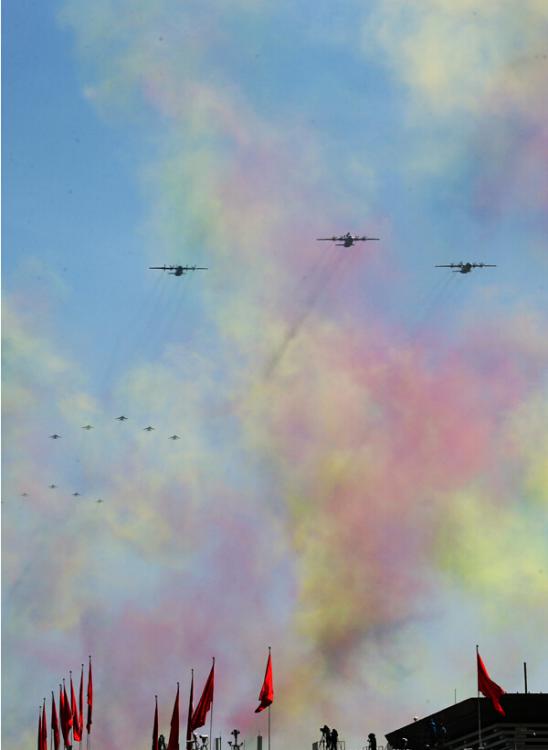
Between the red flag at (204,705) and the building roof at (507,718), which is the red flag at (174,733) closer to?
the red flag at (204,705)

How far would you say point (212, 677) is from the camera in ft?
604

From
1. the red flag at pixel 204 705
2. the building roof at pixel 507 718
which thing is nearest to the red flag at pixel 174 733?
the red flag at pixel 204 705

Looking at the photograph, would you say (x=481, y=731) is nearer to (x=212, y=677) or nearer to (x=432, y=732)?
(x=432, y=732)

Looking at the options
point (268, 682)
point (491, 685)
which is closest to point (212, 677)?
point (268, 682)

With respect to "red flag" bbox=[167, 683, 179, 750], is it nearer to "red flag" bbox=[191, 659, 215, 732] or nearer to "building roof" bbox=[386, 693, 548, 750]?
"red flag" bbox=[191, 659, 215, 732]

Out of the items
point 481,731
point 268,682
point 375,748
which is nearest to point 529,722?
point 481,731

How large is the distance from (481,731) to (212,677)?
2923 centimetres

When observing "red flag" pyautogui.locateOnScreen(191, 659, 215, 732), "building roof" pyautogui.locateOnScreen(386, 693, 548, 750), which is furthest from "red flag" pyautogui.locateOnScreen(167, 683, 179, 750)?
"building roof" pyautogui.locateOnScreen(386, 693, 548, 750)

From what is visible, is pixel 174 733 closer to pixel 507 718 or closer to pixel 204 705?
pixel 204 705

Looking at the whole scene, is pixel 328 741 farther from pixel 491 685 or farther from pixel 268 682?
pixel 491 685

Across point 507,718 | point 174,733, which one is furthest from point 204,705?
point 507,718

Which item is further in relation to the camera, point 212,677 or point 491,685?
point 212,677

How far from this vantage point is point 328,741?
186375 millimetres

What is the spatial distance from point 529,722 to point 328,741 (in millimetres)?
21446
